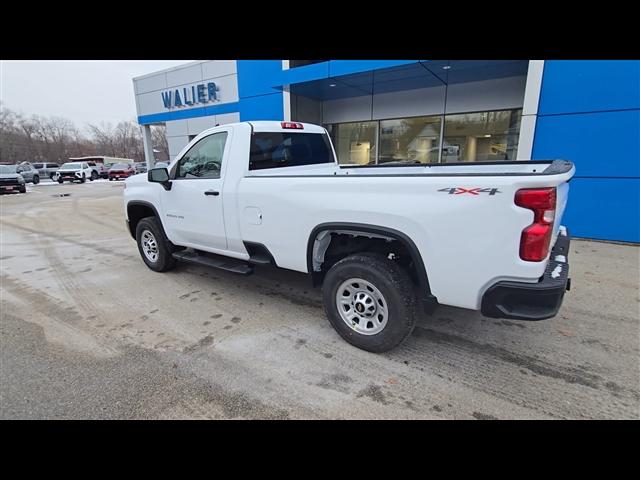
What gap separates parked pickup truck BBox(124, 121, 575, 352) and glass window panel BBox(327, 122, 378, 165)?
278 inches

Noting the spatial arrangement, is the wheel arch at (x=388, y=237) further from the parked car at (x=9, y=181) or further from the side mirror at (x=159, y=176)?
the parked car at (x=9, y=181)

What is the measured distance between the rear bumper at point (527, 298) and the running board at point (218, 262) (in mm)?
2579

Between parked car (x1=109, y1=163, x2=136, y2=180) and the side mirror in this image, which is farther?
parked car (x1=109, y1=163, x2=136, y2=180)

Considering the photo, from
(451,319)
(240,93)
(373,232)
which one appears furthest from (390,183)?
(240,93)

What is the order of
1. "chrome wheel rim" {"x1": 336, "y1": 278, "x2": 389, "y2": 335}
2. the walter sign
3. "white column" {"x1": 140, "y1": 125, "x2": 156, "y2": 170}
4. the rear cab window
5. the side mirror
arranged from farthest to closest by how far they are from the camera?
"white column" {"x1": 140, "y1": 125, "x2": 156, "y2": 170} → the walter sign → the side mirror → the rear cab window → "chrome wheel rim" {"x1": 336, "y1": 278, "x2": 389, "y2": 335}

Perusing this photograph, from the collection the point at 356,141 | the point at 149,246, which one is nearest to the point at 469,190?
the point at 149,246

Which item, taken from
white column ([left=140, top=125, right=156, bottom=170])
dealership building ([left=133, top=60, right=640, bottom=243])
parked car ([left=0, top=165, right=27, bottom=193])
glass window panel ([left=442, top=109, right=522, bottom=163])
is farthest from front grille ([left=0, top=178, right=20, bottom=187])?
glass window panel ([left=442, top=109, right=522, bottom=163])

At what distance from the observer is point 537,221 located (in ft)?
7.00

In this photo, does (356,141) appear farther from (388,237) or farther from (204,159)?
(388,237)

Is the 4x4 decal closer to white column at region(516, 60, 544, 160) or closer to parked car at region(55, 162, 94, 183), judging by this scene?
white column at region(516, 60, 544, 160)

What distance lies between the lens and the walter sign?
48.5 feet

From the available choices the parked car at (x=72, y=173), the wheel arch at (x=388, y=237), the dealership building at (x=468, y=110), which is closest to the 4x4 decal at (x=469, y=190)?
the wheel arch at (x=388, y=237)

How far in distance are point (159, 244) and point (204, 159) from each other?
1655 mm

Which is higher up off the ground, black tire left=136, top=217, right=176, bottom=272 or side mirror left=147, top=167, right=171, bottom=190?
side mirror left=147, top=167, right=171, bottom=190
